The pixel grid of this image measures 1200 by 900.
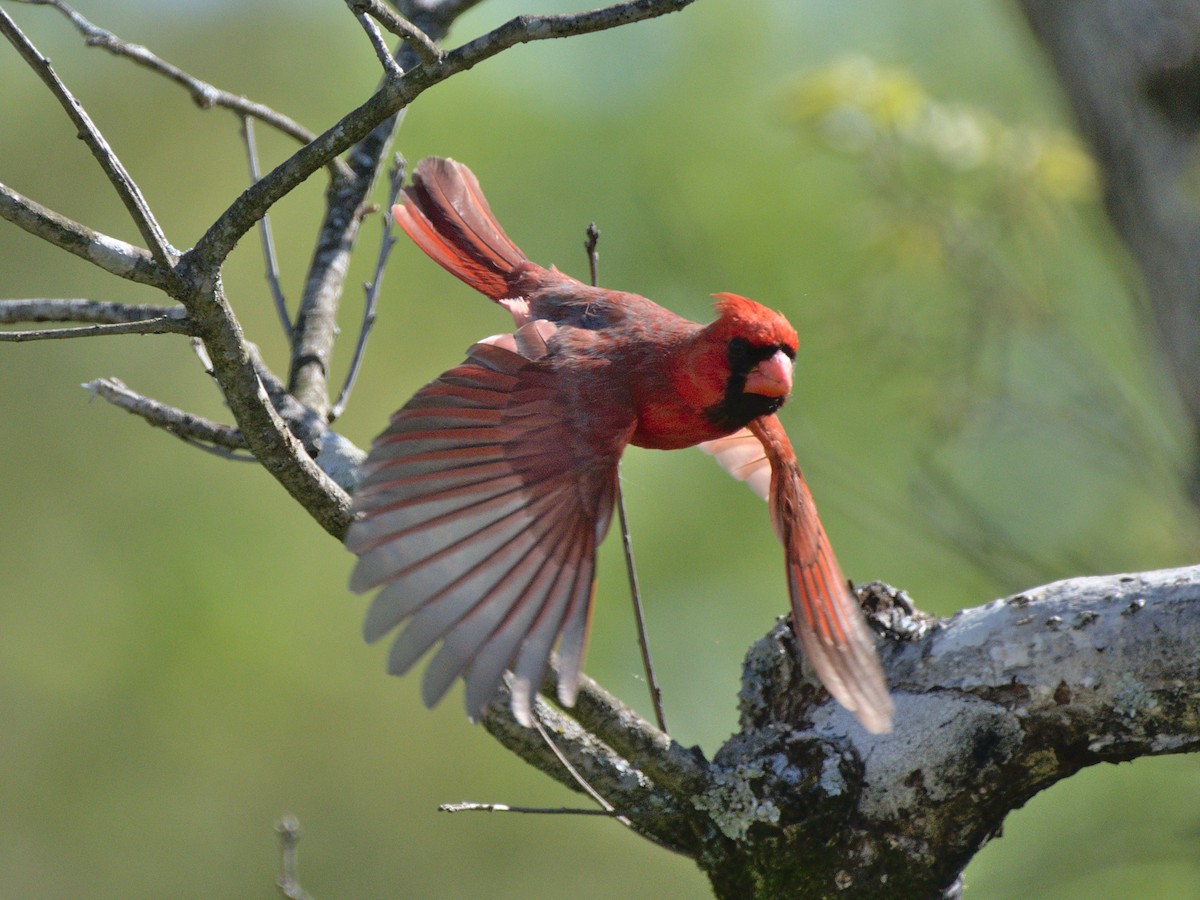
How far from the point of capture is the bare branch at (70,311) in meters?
2.04

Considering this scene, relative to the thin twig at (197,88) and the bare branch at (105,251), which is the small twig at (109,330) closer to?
the bare branch at (105,251)

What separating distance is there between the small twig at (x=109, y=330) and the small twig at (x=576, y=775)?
33.2 inches

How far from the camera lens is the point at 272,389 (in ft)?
8.02

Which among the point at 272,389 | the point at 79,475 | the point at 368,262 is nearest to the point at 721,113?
the point at 368,262

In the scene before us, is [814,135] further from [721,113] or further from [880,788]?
[721,113]

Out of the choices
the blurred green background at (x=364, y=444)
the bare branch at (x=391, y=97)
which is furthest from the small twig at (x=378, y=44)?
the blurred green background at (x=364, y=444)

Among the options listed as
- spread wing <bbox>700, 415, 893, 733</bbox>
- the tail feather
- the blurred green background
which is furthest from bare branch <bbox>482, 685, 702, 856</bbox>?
the blurred green background

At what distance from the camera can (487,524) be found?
203 centimetres

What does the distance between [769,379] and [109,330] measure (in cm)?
131

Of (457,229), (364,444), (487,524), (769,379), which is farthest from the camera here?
(364,444)

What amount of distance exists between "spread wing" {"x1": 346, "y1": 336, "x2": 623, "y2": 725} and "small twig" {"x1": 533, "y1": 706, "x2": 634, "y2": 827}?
0.21 metres

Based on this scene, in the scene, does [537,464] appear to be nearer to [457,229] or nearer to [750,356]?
[750,356]

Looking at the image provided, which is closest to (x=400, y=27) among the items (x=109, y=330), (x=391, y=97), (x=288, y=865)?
(x=391, y=97)

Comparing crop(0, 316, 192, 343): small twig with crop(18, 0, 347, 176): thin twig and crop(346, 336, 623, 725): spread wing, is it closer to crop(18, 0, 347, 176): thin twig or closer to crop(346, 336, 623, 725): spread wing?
crop(346, 336, 623, 725): spread wing
